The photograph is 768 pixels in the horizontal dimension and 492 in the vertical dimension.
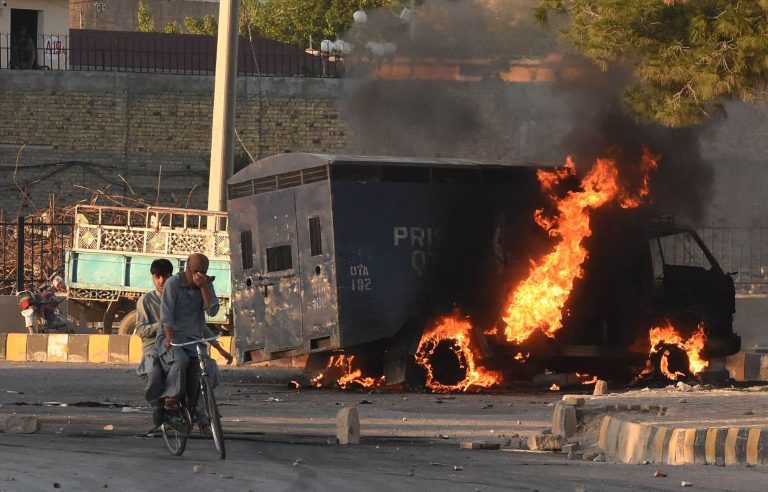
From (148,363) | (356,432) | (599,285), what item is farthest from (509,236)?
(148,363)

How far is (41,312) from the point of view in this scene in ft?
86.4

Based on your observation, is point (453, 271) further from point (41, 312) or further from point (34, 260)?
point (34, 260)

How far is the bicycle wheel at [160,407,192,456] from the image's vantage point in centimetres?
1130

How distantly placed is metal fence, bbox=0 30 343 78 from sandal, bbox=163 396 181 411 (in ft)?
125

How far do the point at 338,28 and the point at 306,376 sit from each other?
49504mm

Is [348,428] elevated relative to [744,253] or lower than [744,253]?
lower

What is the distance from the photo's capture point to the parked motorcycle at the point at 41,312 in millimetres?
26047

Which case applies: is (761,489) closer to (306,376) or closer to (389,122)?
(306,376)

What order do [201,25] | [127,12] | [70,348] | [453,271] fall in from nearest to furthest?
[453,271] < [70,348] < [201,25] < [127,12]

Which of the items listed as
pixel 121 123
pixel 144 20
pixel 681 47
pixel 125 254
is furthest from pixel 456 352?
pixel 144 20

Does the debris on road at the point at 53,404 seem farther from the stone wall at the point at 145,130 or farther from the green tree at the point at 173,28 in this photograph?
the green tree at the point at 173,28

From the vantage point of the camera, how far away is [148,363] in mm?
11695

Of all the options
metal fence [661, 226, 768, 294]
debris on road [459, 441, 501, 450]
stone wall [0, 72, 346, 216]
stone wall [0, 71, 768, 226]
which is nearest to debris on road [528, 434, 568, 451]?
debris on road [459, 441, 501, 450]

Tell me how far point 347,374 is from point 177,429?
351 inches
